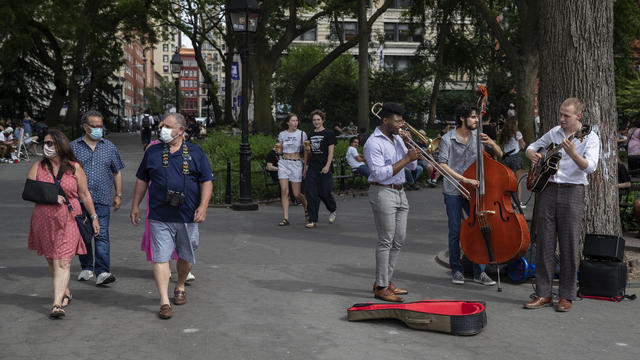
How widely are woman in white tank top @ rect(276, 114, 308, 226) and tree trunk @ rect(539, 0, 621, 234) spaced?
519 cm

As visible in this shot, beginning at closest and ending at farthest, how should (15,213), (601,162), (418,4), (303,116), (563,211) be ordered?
(563,211) → (601,162) → (15,213) → (418,4) → (303,116)

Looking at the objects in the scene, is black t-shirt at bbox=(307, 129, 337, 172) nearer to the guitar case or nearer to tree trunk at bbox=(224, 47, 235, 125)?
the guitar case

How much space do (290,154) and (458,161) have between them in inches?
193

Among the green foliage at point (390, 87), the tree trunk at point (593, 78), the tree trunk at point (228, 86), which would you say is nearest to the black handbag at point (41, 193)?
the tree trunk at point (593, 78)

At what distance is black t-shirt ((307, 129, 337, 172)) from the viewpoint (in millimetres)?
11852

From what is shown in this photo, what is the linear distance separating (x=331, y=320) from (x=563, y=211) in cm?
237

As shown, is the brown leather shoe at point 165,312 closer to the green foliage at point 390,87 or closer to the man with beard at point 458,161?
the man with beard at point 458,161

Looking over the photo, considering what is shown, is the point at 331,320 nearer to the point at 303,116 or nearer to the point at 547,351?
the point at 547,351

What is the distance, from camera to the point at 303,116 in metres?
50.8

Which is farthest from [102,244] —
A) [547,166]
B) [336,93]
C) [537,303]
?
[336,93]

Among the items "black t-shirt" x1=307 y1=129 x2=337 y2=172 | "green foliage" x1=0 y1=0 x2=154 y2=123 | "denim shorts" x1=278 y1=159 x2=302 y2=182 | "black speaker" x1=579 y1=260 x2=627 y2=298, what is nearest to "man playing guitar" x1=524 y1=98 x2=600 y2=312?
"black speaker" x1=579 y1=260 x2=627 y2=298

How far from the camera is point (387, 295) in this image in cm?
679

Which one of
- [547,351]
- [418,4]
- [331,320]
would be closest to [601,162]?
[547,351]

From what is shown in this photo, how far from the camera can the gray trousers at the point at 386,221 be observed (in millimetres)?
6723
